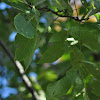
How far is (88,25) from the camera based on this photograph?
0.92 meters

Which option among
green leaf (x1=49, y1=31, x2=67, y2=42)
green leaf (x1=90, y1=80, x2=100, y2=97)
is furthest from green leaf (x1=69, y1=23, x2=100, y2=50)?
green leaf (x1=90, y1=80, x2=100, y2=97)

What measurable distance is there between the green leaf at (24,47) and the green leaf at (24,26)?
0.20 ft

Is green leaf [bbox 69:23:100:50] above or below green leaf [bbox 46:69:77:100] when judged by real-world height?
above

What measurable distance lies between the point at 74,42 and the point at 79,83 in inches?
6.5

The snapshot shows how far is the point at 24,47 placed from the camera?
0.88 meters

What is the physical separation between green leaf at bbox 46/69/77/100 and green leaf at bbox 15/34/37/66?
143 millimetres

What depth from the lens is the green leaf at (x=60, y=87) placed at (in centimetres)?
87

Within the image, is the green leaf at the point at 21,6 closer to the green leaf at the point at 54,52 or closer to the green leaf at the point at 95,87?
the green leaf at the point at 54,52

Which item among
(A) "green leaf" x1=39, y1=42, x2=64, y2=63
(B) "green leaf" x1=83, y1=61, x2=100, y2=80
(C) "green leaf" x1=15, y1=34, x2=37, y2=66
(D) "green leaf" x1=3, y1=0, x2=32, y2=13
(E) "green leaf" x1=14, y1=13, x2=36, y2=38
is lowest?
(B) "green leaf" x1=83, y1=61, x2=100, y2=80

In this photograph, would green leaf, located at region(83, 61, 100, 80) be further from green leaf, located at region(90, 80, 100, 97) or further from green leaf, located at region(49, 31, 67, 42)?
green leaf, located at region(49, 31, 67, 42)

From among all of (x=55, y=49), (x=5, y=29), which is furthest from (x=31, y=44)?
(x=5, y=29)

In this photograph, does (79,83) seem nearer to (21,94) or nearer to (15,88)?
(21,94)

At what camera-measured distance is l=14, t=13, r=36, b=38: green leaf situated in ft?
2.46

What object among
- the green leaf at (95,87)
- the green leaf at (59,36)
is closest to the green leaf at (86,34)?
the green leaf at (59,36)
